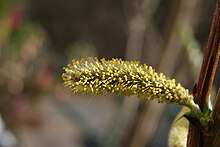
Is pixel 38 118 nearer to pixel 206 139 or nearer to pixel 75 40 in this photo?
pixel 75 40

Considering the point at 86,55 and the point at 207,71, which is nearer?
the point at 207,71

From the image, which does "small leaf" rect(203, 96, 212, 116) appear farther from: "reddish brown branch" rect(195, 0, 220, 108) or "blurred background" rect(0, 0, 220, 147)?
"blurred background" rect(0, 0, 220, 147)

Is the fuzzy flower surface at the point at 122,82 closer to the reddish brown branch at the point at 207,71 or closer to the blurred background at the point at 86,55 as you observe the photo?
the reddish brown branch at the point at 207,71

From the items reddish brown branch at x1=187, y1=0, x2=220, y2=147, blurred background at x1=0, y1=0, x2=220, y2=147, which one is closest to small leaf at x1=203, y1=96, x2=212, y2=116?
reddish brown branch at x1=187, y1=0, x2=220, y2=147

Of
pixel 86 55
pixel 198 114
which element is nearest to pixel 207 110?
pixel 198 114

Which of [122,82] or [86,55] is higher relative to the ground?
[86,55]

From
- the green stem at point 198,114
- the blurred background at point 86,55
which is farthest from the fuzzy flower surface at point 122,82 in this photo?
the blurred background at point 86,55

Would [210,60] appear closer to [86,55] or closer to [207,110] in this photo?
[207,110]
